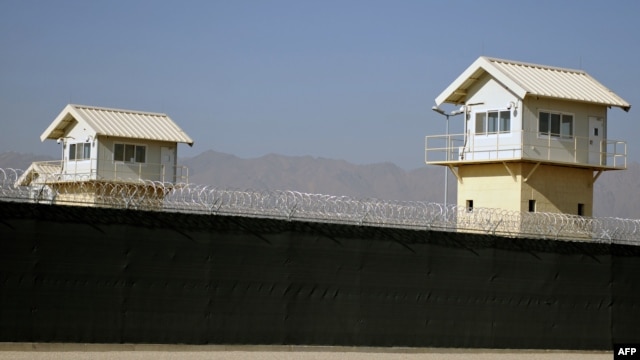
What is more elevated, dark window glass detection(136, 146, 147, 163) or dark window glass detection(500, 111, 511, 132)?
dark window glass detection(500, 111, 511, 132)

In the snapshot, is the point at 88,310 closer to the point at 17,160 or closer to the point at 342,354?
Answer: the point at 342,354

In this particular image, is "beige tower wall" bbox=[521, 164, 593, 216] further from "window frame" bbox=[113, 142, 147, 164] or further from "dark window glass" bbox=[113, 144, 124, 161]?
"dark window glass" bbox=[113, 144, 124, 161]

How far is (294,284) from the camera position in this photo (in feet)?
76.3

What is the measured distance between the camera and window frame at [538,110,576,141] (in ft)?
103

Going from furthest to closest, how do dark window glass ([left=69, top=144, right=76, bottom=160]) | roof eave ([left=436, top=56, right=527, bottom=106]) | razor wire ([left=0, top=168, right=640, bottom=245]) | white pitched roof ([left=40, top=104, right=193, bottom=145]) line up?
dark window glass ([left=69, top=144, right=76, bottom=160]) < white pitched roof ([left=40, top=104, right=193, bottom=145]) < roof eave ([left=436, top=56, right=527, bottom=106]) < razor wire ([left=0, top=168, right=640, bottom=245])

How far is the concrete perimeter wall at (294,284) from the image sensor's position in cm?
2034

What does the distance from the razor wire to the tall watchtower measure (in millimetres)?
2273

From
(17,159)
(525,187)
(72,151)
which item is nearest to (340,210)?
(525,187)

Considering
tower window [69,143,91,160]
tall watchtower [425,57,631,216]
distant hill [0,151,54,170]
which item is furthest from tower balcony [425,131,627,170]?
distant hill [0,151,54,170]

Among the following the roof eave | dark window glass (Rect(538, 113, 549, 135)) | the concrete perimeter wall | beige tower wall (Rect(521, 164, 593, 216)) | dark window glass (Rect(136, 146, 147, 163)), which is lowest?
the concrete perimeter wall

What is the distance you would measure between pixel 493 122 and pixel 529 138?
1.66m

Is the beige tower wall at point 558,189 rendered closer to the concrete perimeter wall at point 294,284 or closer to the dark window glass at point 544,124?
the dark window glass at point 544,124

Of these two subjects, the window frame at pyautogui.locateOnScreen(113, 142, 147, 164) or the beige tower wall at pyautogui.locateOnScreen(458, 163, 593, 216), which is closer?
the beige tower wall at pyautogui.locateOnScreen(458, 163, 593, 216)

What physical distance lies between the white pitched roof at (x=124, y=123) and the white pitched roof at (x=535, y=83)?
1548 cm
